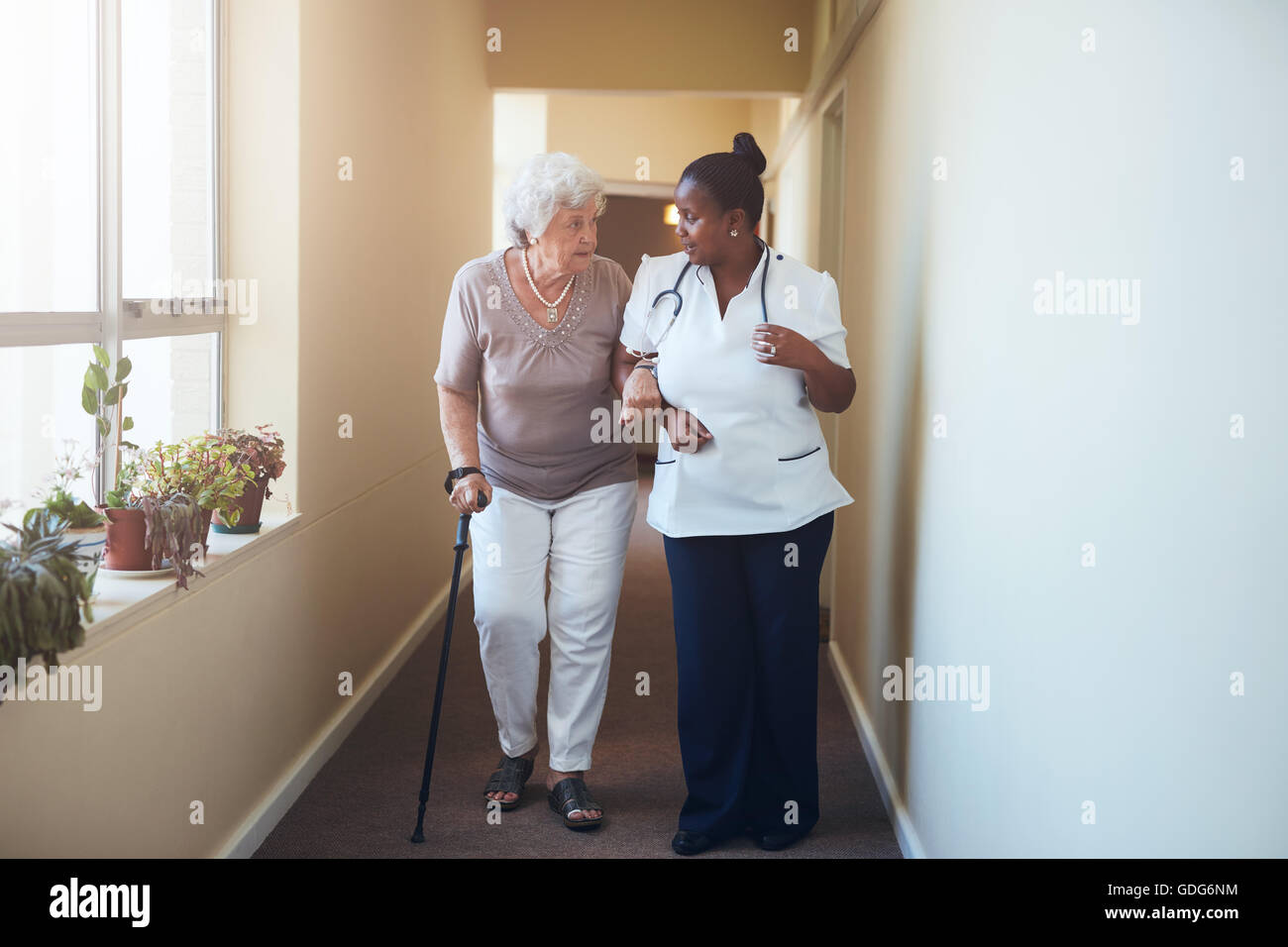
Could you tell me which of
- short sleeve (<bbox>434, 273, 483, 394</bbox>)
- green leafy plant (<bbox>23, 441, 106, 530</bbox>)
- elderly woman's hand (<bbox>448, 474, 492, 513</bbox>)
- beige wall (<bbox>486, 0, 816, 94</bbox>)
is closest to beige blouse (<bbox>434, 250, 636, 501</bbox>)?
short sleeve (<bbox>434, 273, 483, 394</bbox>)

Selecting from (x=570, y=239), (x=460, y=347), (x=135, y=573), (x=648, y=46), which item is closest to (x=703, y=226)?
(x=570, y=239)

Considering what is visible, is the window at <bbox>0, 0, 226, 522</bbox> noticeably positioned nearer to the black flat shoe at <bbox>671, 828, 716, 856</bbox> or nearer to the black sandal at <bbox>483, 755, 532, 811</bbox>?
the black sandal at <bbox>483, 755, 532, 811</bbox>

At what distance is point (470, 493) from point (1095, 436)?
5.49 ft

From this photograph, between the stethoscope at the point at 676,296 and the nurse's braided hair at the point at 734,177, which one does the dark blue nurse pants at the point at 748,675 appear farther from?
the nurse's braided hair at the point at 734,177

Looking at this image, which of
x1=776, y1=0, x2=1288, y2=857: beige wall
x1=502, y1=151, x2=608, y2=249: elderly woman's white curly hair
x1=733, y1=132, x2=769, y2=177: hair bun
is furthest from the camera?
x1=502, y1=151, x2=608, y2=249: elderly woman's white curly hair

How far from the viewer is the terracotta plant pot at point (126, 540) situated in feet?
7.93

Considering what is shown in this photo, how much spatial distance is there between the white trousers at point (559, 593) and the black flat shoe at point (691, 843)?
0.36 metres

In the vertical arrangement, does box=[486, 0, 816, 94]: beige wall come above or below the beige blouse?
above

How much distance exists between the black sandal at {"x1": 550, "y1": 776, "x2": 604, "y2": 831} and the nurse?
234mm

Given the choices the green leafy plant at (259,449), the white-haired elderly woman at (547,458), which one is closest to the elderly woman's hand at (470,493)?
the white-haired elderly woman at (547,458)

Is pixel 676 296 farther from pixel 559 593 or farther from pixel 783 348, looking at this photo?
pixel 559 593

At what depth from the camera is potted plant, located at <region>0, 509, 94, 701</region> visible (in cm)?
174
